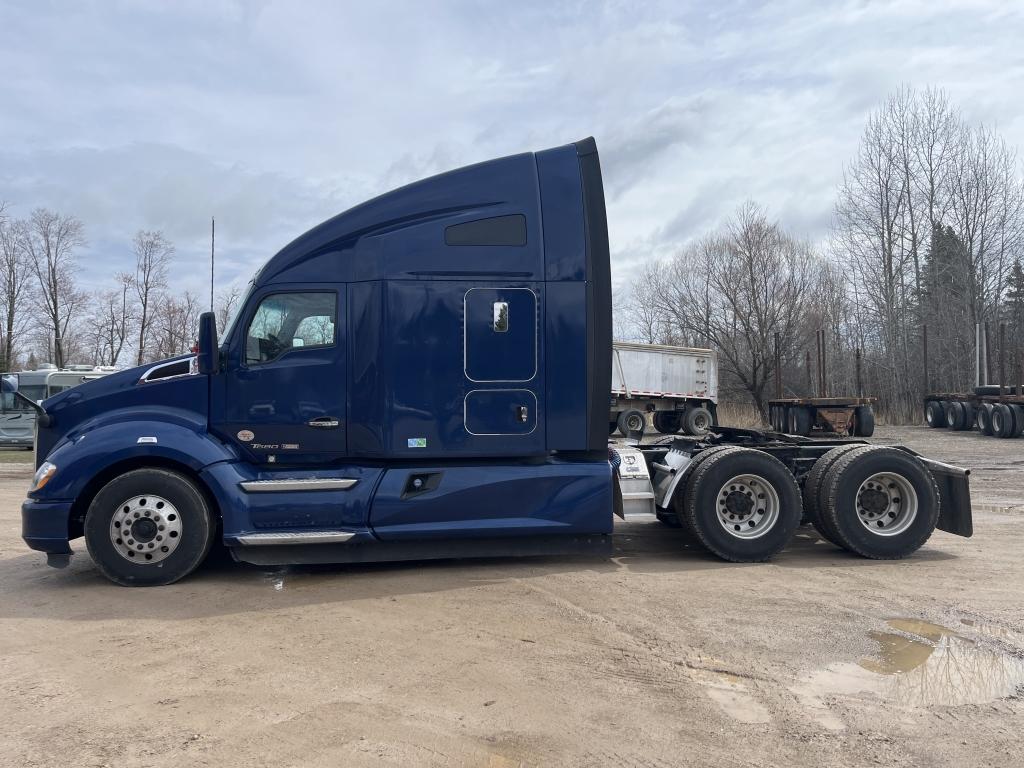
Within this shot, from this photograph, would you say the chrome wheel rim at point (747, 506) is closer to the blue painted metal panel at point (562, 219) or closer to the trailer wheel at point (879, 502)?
the trailer wheel at point (879, 502)

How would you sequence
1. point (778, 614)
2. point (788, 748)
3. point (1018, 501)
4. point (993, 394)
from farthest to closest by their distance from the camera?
1. point (993, 394)
2. point (1018, 501)
3. point (778, 614)
4. point (788, 748)

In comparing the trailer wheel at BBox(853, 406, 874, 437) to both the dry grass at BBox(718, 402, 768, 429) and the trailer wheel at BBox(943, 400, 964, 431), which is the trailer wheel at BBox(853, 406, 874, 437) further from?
the dry grass at BBox(718, 402, 768, 429)

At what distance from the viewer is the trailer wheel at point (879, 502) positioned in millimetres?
7066

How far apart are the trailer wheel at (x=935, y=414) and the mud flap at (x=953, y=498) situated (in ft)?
84.4

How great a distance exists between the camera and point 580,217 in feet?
22.1

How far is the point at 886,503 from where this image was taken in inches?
287

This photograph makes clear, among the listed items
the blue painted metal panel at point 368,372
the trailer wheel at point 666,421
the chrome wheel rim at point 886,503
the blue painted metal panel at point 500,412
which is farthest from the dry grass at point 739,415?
the blue painted metal panel at point 368,372

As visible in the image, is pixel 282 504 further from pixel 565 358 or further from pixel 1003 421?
pixel 1003 421

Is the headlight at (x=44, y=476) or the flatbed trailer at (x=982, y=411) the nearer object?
the headlight at (x=44, y=476)

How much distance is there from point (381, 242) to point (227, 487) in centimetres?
244

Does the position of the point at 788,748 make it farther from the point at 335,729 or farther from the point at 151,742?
the point at 151,742

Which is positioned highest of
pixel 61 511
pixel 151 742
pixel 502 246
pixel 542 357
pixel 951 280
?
pixel 951 280

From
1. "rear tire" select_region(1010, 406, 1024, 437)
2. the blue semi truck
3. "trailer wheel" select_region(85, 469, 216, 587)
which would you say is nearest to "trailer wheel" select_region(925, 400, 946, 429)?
"rear tire" select_region(1010, 406, 1024, 437)

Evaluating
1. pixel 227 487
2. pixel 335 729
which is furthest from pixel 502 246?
pixel 335 729
